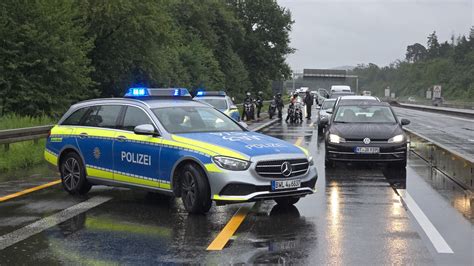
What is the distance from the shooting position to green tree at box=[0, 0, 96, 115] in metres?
21.3

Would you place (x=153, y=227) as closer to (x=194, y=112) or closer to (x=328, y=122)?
(x=194, y=112)

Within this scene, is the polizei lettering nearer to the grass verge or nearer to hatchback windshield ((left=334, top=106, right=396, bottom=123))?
the grass verge

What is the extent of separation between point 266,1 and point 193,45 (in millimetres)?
26476

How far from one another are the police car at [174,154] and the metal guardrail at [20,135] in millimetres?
3577

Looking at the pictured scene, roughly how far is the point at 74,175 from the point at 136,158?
170cm

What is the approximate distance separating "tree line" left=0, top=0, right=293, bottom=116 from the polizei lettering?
13151 millimetres

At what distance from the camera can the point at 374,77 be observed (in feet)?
581

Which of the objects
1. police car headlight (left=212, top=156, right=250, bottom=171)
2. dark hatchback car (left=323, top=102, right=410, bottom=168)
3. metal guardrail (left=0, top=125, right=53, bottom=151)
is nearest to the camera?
police car headlight (left=212, top=156, right=250, bottom=171)

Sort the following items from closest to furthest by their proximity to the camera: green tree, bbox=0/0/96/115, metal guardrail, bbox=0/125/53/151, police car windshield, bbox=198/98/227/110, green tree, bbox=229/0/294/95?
metal guardrail, bbox=0/125/53/151 → green tree, bbox=0/0/96/115 → police car windshield, bbox=198/98/227/110 → green tree, bbox=229/0/294/95

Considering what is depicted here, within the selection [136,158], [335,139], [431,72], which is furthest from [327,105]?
[431,72]

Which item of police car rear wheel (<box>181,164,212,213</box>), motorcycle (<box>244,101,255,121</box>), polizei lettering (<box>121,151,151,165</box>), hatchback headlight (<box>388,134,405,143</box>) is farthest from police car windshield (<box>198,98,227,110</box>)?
police car rear wheel (<box>181,164,212,213</box>)

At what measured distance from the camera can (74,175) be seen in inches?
392

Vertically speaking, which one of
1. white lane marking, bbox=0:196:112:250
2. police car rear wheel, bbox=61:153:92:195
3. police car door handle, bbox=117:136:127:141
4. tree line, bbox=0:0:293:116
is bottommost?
white lane marking, bbox=0:196:112:250

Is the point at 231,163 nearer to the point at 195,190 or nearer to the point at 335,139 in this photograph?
the point at 195,190
